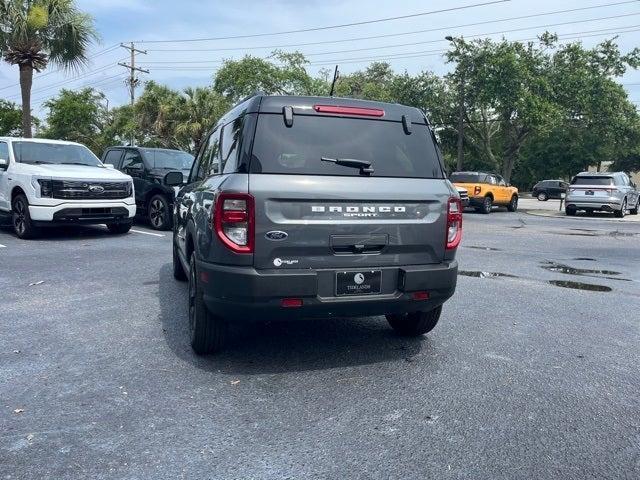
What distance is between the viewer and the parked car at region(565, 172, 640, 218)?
67.9 ft

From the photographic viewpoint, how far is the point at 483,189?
22.4 meters

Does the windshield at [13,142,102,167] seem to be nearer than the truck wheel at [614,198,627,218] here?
Yes

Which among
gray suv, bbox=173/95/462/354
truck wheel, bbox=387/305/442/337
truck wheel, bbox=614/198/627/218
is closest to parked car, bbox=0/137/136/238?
gray suv, bbox=173/95/462/354

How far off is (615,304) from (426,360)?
331cm

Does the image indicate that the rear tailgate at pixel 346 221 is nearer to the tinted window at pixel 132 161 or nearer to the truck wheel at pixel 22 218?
the truck wheel at pixel 22 218

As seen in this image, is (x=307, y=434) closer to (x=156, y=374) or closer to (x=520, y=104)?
(x=156, y=374)

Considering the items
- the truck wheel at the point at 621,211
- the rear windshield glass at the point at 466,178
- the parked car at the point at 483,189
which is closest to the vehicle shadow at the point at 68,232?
the parked car at the point at 483,189

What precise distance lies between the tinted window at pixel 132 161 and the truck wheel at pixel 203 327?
8978 mm

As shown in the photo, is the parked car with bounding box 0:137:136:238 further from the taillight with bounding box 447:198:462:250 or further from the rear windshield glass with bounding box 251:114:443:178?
the taillight with bounding box 447:198:462:250

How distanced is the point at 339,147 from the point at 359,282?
985 millimetres

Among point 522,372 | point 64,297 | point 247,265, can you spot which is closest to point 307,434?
point 247,265

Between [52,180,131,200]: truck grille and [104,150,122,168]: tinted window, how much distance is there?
287 centimetres

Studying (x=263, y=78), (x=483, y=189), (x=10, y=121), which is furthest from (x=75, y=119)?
(x=483, y=189)

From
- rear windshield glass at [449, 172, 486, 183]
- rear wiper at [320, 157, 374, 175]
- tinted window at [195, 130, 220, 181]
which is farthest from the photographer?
rear windshield glass at [449, 172, 486, 183]
